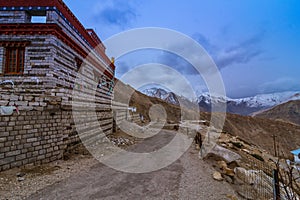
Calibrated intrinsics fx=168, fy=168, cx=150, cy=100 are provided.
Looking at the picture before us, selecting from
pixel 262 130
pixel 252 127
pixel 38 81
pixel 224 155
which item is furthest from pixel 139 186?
pixel 262 130

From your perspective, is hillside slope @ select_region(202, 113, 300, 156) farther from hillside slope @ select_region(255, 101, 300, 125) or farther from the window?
the window

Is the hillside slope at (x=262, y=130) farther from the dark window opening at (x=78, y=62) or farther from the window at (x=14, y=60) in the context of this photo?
the window at (x=14, y=60)

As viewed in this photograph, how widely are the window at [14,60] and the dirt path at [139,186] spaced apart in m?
6.78

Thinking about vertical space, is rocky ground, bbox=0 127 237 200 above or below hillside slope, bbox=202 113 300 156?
above

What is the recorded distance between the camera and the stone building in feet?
20.3

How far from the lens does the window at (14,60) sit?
8945 millimetres

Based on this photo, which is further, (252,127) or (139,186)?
(252,127)

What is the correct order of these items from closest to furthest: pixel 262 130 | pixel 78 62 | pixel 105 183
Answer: pixel 105 183, pixel 78 62, pixel 262 130

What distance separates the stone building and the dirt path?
2258 millimetres

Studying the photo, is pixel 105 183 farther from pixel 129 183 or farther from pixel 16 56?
pixel 16 56

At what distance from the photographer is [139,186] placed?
5.17 m

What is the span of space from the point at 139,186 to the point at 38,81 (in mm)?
7513

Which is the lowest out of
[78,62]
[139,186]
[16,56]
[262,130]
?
[262,130]

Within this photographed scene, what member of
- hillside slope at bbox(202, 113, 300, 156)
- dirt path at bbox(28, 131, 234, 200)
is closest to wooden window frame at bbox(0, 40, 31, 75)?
dirt path at bbox(28, 131, 234, 200)
